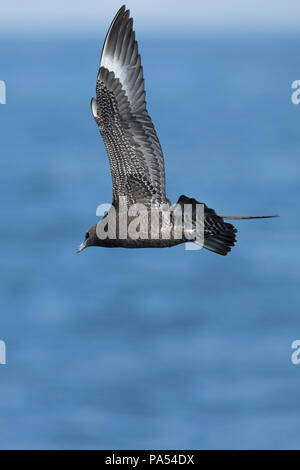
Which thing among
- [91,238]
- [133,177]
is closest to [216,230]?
[133,177]

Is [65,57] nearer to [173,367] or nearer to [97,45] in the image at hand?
[97,45]

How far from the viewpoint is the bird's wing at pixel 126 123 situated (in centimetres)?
1519

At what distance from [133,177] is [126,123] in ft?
2.20

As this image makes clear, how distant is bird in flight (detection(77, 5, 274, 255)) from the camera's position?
573 inches

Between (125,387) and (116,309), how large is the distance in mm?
5523

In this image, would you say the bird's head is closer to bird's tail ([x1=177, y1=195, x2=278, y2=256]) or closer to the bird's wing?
the bird's wing

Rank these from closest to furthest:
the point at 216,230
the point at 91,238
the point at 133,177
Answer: the point at 216,230 → the point at 133,177 → the point at 91,238

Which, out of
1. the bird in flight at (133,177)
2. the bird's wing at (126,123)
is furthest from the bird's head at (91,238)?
the bird's wing at (126,123)

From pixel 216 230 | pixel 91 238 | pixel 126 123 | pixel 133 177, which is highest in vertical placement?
pixel 126 123

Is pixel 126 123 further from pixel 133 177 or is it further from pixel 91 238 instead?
pixel 91 238

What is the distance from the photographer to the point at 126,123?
15.4 meters
